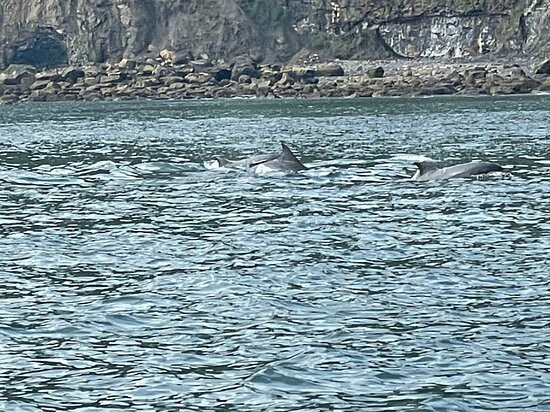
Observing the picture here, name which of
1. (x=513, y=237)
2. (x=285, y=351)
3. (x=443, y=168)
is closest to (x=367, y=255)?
(x=513, y=237)

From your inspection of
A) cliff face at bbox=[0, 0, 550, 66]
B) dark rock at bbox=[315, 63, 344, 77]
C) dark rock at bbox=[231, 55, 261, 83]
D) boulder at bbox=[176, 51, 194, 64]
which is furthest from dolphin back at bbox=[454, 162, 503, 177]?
boulder at bbox=[176, 51, 194, 64]

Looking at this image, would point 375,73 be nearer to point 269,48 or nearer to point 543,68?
point 543,68

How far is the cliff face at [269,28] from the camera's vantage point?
115 metres

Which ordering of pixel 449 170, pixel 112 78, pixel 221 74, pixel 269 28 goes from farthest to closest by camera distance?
pixel 269 28, pixel 221 74, pixel 112 78, pixel 449 170

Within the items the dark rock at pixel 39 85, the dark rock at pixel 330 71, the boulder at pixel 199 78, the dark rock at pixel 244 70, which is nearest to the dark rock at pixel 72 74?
the dark rock at pixel 39 85

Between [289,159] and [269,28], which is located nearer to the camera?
[289,159]

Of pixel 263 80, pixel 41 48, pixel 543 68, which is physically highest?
pixel 41 48

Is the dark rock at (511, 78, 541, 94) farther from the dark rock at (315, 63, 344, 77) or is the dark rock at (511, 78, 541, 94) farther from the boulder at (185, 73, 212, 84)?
the boulder at (185, 73, 212, 84)

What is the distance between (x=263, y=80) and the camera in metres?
95.2

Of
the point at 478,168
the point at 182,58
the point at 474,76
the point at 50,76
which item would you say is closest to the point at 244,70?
the point at 182,58

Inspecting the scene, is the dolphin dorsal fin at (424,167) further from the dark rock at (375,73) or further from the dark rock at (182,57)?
the dark rock at (182,57)

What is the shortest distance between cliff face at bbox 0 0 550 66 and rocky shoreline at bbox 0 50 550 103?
563 cm

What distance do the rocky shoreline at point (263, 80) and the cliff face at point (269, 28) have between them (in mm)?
5631

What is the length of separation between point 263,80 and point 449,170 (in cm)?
6613
